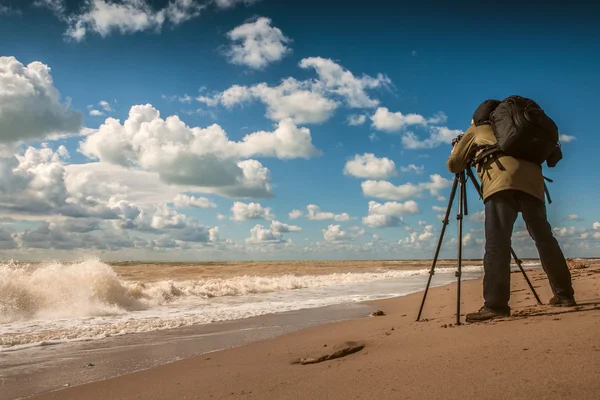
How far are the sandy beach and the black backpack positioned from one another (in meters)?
1.71

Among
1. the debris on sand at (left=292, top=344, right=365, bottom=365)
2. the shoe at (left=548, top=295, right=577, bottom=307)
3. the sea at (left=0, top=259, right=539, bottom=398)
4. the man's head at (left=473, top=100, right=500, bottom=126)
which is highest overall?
the man's head at (left=473, top=100, right=500, bottom=126)

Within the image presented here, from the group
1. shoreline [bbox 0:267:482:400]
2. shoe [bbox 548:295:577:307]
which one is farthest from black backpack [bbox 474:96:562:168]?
shoreline [bbox 0:267:482:400]

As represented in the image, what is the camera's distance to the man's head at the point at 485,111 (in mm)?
4570

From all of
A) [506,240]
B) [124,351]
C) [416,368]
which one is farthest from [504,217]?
[124,351]

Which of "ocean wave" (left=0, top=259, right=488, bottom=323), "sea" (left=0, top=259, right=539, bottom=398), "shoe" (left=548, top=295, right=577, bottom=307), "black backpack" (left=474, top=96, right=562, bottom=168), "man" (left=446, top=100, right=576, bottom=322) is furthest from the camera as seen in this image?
"ocean wave" (left=0, top=259, right=488, bottom=323)

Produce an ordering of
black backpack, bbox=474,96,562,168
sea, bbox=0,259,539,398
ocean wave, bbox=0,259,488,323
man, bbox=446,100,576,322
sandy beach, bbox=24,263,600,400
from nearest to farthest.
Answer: sandy beach, bbox=24,263,600,400
black backpack, bbox=474,96,562,168
man, bbox=446,100,576,322
sea, bbox=0,259,539,398
ocean wave, bbox=0,259,488,323

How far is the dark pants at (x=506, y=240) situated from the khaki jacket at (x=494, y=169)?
10 cm

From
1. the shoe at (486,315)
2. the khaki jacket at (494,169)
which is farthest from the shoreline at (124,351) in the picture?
the khaki jacket at (494,169)

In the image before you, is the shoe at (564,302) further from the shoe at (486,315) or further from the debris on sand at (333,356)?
the debris on sand at (333,356)

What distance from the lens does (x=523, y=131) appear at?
159 inches

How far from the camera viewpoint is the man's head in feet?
15.0

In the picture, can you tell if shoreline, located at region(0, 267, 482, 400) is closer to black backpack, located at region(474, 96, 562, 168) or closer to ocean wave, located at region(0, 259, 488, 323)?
ocean wave, located at region(0, 259, 488, 323)

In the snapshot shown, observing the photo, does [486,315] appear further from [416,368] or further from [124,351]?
[124,351]

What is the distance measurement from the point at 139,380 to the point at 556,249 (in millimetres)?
4699
